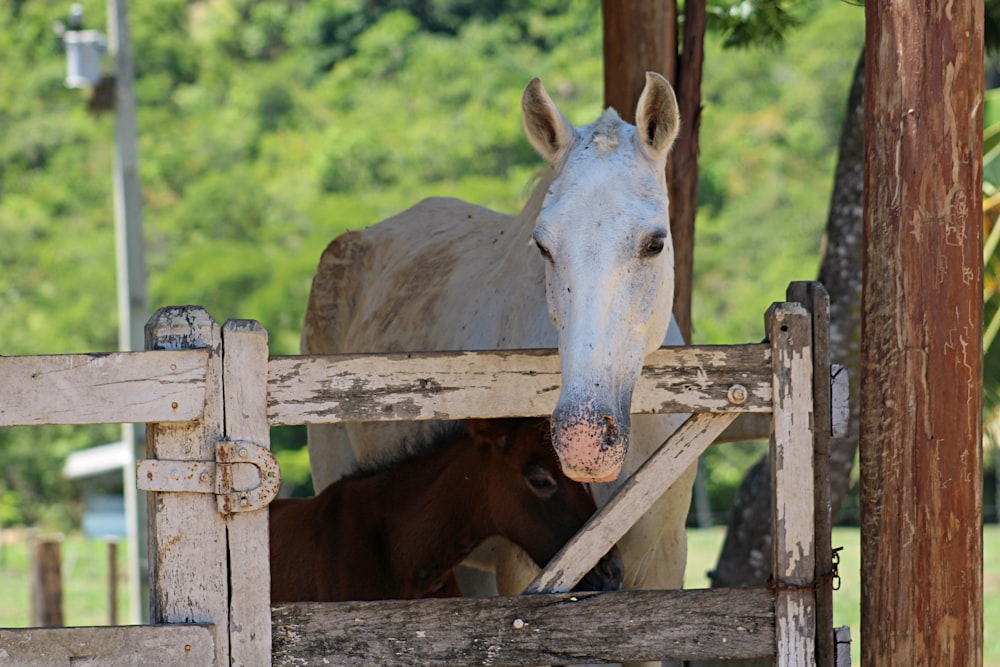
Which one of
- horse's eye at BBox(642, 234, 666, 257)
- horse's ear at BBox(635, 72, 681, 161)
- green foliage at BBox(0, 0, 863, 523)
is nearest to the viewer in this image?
horse's eye at BBox(642, 234, 666, 257)

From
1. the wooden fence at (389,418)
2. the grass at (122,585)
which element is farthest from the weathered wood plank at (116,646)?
the grass at (122,585)

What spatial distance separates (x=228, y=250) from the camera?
24.7 m

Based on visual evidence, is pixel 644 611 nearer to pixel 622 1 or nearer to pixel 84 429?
pixel 622 1

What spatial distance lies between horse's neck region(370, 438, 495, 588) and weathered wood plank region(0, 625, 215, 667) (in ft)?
3.09

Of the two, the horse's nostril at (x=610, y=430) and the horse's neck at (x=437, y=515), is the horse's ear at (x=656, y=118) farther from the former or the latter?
A: the horse's neck at (x=437, y=515)

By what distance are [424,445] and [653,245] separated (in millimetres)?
1150

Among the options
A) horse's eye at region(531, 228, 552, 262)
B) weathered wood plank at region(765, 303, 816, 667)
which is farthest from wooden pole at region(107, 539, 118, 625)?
weathered wood plank at region(765, 303, 816, 667)

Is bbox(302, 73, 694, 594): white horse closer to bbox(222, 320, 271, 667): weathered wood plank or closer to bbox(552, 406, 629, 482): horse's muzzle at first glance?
bbox(552, 406, 629, 482): horse's muzzle

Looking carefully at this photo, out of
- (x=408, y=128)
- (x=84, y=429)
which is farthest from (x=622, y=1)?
(x=408, y=128)

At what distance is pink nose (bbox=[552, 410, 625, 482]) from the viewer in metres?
2.65

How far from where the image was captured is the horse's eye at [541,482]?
3.37 m

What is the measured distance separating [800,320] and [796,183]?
3146cm

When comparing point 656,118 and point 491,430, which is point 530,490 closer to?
point 491,430

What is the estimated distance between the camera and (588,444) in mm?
2650
